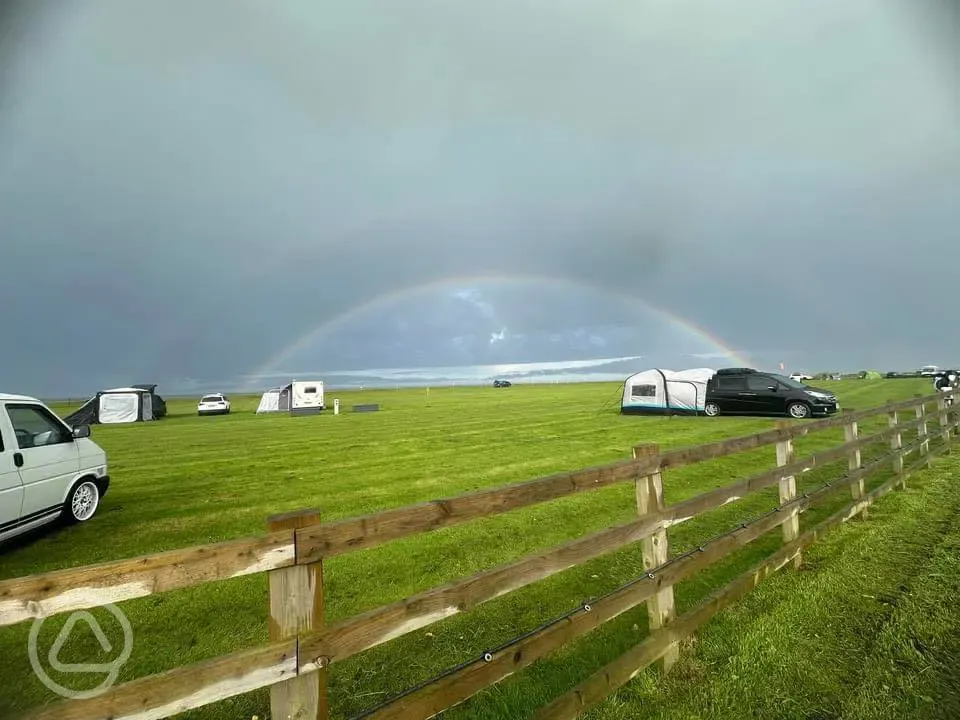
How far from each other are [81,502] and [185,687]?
905cm

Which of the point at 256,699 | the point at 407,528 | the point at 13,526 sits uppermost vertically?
the point at 407,528

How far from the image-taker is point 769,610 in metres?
4.45

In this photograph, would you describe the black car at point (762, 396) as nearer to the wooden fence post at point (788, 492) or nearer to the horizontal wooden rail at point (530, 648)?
the wooden fence post at point (788, 492)

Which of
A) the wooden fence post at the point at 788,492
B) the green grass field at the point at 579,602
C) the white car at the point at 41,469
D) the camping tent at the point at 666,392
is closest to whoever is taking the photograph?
the green grass field at the point at 579,602

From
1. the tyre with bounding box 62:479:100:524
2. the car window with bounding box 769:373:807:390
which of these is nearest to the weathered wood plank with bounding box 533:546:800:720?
the tyre with bounding box 62:479:100:524

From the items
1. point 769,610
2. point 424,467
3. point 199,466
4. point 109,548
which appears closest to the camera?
point 769,610

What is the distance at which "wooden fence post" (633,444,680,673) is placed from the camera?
3750 millimetres

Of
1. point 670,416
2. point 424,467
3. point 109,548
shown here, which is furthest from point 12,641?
point 670,416

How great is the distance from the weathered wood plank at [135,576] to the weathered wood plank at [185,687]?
0.97 ft

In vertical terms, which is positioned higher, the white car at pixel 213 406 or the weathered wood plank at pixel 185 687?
the white car at pixel 213 406

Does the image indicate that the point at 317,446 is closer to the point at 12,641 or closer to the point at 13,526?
the point at 13,526

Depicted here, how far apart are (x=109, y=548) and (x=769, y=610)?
8.56 m

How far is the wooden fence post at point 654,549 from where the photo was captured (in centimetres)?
375
